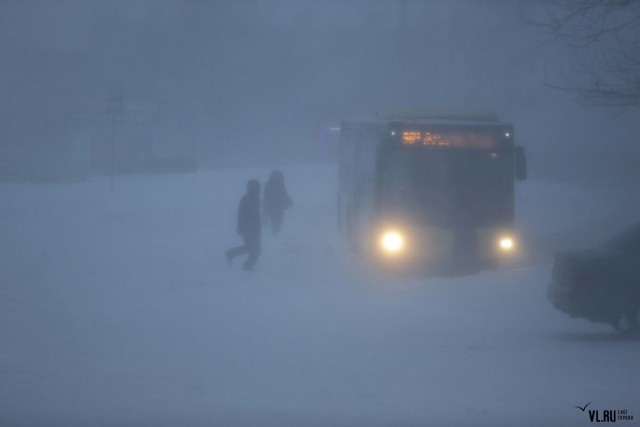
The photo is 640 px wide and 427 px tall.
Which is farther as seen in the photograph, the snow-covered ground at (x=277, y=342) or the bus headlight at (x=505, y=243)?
the bus headlight at (x=505, y=243)

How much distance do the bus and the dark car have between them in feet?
15.8

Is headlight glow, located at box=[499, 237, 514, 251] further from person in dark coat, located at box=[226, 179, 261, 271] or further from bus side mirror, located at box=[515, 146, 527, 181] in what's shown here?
person in dark coat, located at box=[226, 179, 261, 271]

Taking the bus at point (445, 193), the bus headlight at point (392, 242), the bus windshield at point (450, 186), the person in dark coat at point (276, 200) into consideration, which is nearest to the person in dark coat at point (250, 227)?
the bus at point (445, 193)

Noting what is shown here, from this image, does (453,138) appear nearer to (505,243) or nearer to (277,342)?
(505,243)

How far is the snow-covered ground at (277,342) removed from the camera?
293 inches

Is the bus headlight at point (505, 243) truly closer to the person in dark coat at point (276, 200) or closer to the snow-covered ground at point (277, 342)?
the snow-covered ground at point (277, 342)

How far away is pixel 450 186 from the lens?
622 inches

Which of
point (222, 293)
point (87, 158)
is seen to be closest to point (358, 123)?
point (222, 293)

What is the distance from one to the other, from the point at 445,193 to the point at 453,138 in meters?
1.06

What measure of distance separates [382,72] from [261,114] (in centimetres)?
1343

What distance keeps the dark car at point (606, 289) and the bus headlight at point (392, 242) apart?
198 inches

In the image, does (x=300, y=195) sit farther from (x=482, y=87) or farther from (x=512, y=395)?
(x=512, y=395)

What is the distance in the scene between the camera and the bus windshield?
51.6ft

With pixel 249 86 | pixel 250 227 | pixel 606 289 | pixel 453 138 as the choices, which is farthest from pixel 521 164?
pixel 249 86
